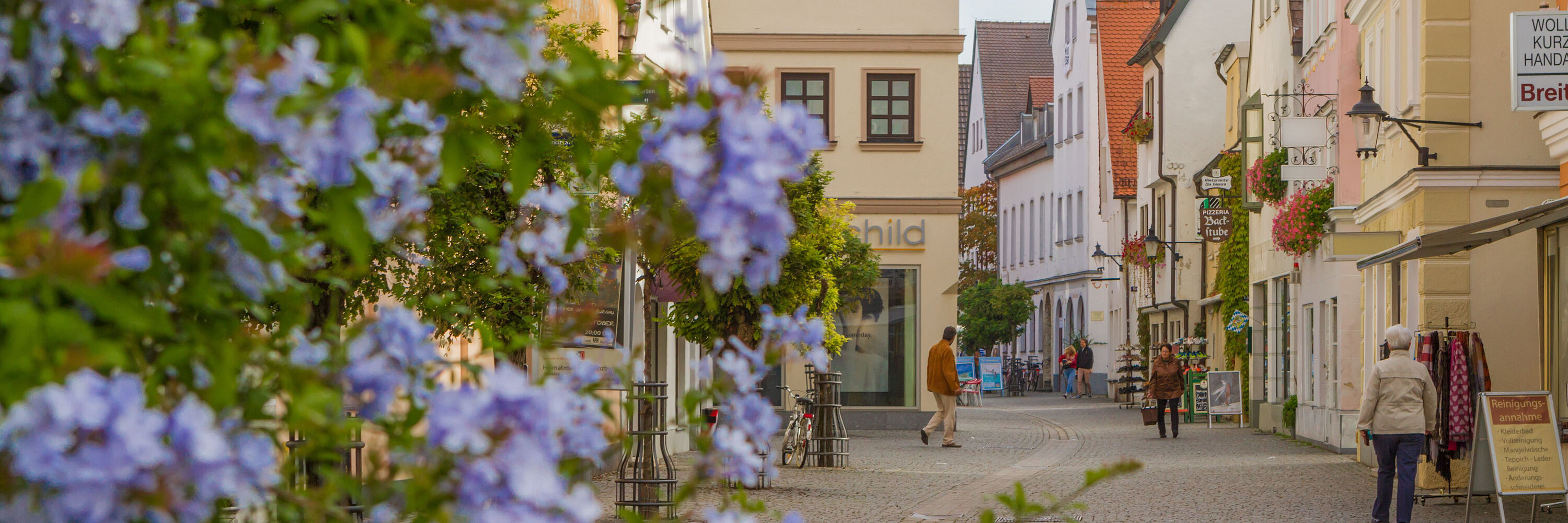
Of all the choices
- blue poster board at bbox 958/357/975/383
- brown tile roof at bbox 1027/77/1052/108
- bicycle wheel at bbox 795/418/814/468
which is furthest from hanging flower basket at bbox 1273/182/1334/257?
brown tile roof at bbox 1027/77/1052/108

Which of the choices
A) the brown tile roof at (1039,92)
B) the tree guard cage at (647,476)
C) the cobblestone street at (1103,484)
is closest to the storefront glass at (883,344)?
the cobblestone street at (1103,484)

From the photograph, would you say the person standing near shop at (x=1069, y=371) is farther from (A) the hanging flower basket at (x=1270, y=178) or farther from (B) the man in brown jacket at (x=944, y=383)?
(B) the man in brown jacket at (x=944, y=383)

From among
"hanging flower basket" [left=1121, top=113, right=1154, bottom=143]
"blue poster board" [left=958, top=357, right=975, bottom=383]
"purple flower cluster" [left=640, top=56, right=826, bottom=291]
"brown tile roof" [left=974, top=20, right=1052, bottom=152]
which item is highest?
"brown tile roof" [left=974, top=20, right=1052, bottom=152]

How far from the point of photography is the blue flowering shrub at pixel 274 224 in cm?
124

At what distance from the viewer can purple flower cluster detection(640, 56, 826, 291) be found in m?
1.52

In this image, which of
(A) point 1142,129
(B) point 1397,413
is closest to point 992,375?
(A) point 1142,129

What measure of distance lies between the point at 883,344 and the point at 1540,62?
54.4 feet

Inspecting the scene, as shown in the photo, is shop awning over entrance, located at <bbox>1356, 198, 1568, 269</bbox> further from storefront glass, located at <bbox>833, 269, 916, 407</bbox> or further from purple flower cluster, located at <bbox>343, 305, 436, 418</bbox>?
storefront glass, located at <bbox>833, 269, 916, 407</bbox>

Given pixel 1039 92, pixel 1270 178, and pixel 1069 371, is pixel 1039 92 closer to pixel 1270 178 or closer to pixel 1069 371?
pixel 1069 371

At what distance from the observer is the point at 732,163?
1.52 meters

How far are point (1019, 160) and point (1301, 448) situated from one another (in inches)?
1660

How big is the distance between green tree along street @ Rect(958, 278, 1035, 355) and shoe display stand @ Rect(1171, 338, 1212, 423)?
1846 cm

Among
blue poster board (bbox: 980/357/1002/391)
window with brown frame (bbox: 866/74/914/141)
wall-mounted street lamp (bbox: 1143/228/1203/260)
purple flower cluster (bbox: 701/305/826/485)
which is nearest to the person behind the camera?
purple flower cluster (bbox: 701/305/826/485)

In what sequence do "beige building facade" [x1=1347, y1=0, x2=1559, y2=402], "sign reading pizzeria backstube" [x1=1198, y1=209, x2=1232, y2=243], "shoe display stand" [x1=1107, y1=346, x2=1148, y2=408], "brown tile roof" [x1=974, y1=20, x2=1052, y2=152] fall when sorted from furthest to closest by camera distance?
"brown tile roof" [x1=974, y1=20, x2=1052, y2=152] → "shoe display stand" [x1=1107, y1=346, x2=1148, y2=408] → "sign reading pizzeria backstube" [x1=1198, y1=209, x2=1232, y2=243] → "beige building facade" [x1=1347, y1=0, x2=1559, y2=402]
